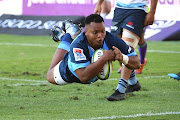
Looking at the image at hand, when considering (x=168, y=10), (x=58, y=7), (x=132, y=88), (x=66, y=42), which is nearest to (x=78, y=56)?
(x=66, y=42)

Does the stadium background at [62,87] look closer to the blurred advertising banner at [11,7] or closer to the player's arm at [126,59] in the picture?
the blurred advertising banner at [11,7]

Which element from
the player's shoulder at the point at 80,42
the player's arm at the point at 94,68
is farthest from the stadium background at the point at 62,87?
the player's shoulder at the point at 80,42

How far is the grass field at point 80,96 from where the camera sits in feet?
17.7

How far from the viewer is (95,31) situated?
519cm

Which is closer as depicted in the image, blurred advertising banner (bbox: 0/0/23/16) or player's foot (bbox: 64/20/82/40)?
player's foot (bbox: 64/20/82/40)

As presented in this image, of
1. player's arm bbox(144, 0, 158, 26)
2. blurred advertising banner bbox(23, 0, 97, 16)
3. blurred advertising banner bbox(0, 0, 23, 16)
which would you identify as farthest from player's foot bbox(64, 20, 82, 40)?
blurred advertising banner bbox(0, 0, 23, 16)

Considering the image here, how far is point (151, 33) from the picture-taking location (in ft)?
49.8

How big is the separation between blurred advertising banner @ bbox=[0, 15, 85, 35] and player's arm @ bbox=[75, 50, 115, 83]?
11.8 meters

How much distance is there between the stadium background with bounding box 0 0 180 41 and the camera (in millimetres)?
14938

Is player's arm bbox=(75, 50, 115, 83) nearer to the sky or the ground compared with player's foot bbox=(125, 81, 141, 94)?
nearer to the sky

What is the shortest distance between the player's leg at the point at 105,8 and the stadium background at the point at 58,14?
1.91 ft

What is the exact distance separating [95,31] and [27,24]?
503 inches

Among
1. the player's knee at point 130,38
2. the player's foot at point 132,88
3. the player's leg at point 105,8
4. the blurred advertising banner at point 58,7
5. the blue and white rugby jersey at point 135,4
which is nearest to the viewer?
the player's knee at point 130,38

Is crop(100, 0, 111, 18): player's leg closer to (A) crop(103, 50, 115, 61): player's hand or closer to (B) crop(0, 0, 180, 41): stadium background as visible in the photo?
(B) crop(0, 0, 180, 41): stadium background
